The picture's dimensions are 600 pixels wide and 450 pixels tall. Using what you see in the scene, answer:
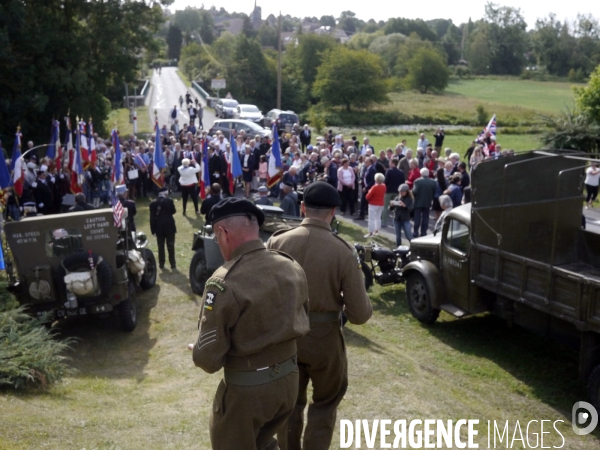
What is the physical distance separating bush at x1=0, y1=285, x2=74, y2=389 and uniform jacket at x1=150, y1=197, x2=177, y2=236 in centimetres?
456

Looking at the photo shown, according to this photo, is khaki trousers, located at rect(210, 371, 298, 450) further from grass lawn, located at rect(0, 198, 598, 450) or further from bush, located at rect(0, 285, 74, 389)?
bush, located at rect(0, 285, 74, 389)

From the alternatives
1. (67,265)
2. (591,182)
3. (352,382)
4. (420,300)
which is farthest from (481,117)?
(352,382)

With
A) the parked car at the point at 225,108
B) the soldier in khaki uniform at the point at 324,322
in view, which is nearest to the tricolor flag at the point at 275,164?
the soldier in khaki uniform at the point at 324,322

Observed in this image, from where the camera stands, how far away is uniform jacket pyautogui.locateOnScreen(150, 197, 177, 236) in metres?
13.7

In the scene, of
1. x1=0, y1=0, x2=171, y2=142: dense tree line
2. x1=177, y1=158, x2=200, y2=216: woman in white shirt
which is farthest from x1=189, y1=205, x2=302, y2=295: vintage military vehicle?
x1=0, y1=0, x2=171, y2=142: dense tree line

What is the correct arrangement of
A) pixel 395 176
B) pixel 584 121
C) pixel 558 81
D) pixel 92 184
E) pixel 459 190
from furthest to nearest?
1. pixel 558 81
2. pixel 584 121
3. pixel 92 184
4. pixel 395 176
5. pixel 459 190

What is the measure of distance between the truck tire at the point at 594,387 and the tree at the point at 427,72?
231 feet

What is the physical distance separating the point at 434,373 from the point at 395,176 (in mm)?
8404

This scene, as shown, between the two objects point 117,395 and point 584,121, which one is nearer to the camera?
point 117,395

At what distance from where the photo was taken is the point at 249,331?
379 centimetres

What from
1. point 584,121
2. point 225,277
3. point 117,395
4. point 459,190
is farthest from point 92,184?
point 584,121

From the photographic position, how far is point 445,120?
57.0 m

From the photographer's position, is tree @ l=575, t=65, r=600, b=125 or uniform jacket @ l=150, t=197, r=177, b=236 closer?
uniform jacket @ l=150, t=197, r=177, b=236

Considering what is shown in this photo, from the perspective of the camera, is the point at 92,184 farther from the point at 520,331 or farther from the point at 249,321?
the point at 249,321
